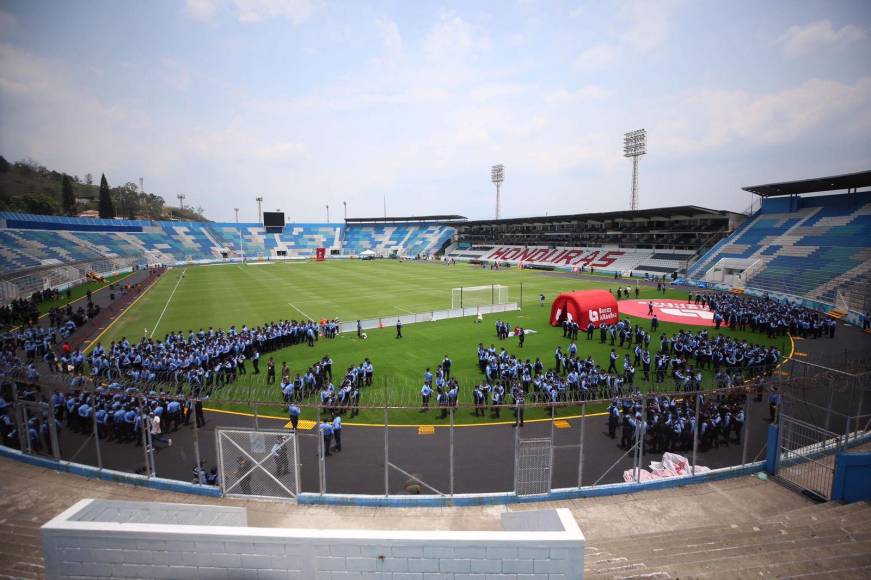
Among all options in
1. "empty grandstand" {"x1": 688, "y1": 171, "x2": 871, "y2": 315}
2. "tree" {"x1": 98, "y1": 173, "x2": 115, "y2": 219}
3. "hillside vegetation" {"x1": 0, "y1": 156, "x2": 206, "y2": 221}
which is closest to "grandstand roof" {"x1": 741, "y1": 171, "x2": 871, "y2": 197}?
"empty grandstand" {"x1": 688, "y1": 171, "x2": 871, "y2": 315}

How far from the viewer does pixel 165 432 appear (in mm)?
13797

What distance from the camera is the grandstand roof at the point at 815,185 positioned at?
43.6 metres

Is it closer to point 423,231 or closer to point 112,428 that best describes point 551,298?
point 112,428

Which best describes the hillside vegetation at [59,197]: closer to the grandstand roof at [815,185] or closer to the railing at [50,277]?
the railing at [50,277]

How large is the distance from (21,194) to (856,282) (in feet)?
368

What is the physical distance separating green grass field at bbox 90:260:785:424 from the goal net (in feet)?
3.46

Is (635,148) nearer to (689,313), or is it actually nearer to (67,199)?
(689,313)

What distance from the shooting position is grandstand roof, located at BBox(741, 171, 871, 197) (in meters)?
43.6

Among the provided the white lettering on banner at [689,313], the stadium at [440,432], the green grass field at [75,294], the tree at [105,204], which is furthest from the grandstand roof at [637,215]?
the tree at [105,204]

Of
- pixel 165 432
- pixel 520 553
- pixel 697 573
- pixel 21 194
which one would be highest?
pixel 21 194

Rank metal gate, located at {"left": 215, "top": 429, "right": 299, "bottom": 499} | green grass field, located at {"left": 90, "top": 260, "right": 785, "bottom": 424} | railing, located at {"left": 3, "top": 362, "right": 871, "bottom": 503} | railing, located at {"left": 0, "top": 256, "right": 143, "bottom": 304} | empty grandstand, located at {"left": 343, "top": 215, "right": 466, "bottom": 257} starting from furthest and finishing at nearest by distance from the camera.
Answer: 1. empty grandstand, located at {"left": 343, "top": 215, "right": 466, "bottom": 257}
2. railing, located at {"left": 0, "top": 256, "right": 143, "bottom": 304}
3. green grass field, located at {"left": 90, "top": 260, "right": 785, "bottom": 424}
4. railing, located at {"left": 3, "top": 362, "right": 871, "bottom": 503}
5. metal gate, located at {"left": 215, "top": 429, "right": 299, "bottom": 499}

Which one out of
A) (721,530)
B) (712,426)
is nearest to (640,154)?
(712,426)

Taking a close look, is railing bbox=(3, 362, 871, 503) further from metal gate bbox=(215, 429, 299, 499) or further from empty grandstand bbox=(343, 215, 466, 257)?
empty grandstand bbox=(343, 215, 466, 257)

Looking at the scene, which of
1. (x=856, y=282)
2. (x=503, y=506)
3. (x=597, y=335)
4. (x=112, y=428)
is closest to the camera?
(x=503, y=506)
